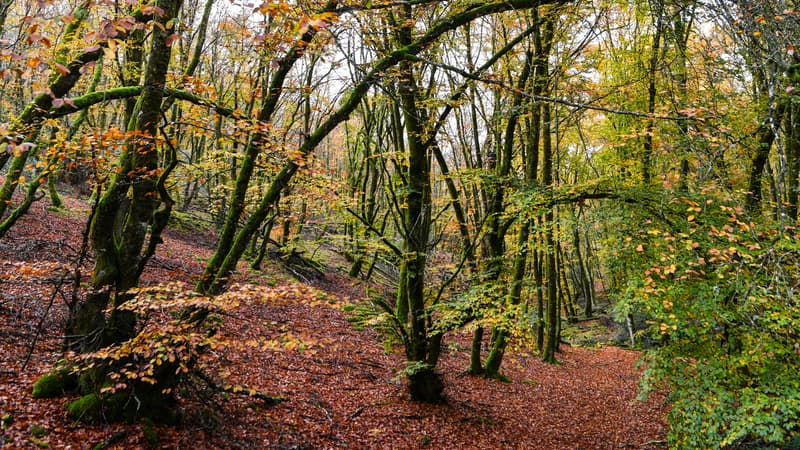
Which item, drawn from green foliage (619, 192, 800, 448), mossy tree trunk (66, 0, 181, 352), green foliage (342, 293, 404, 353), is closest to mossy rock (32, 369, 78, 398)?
mossy tree trunk (66, 0, 181, 352)

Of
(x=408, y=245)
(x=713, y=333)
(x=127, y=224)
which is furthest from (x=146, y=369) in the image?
(x=713, y=333)

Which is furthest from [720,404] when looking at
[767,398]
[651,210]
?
[651,210]

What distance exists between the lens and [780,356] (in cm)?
618

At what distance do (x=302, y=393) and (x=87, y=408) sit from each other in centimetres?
365

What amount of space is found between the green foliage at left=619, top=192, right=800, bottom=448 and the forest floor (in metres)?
2.92

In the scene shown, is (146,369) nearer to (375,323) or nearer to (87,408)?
(87,408)

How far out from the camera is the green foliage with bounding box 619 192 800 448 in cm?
568

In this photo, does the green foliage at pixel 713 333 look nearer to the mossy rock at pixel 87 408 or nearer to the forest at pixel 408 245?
the forest at pixel 408 245

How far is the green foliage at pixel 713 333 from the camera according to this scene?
5.68 meters

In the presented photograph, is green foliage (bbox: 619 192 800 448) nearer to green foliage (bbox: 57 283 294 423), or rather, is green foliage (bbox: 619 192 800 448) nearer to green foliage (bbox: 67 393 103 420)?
green foliage (bbox: 57 283 294 423)

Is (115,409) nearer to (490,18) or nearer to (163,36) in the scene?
(163,36)

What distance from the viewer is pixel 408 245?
9000mm

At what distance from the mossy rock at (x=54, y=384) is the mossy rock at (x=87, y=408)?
0.40m

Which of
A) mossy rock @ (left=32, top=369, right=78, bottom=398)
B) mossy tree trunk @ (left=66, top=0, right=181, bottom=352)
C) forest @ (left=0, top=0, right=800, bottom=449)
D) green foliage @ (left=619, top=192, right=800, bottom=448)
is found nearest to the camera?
forest @ (left=0, top=0, right=800, bottom=449)
